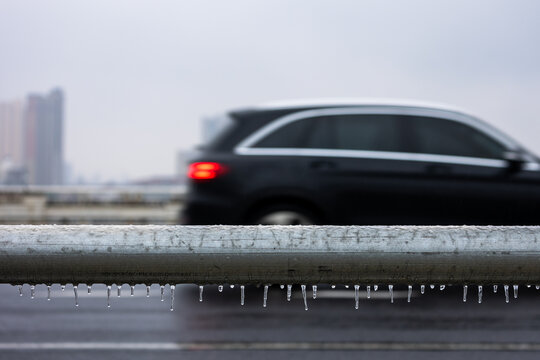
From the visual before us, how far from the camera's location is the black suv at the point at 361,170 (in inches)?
280

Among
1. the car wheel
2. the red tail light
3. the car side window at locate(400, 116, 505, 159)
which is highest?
the car side window at locate(400, 116, 505, 159)

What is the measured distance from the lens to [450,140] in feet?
23.9

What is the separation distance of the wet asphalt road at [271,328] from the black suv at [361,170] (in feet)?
2.49

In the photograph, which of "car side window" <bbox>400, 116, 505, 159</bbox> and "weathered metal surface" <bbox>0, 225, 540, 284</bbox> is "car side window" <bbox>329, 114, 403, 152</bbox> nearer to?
"car side window" <bbox>400, 116, 505, 159</bbox>

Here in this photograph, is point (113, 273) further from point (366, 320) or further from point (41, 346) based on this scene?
point (366, 320)

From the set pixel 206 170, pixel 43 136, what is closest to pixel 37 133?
pixel 43 136

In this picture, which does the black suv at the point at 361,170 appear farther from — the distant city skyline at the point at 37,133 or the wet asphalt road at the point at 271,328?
the distant city skyline at the point at 37,133

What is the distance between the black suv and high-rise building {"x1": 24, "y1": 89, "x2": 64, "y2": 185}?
148952mm

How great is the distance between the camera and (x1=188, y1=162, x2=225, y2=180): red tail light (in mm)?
Result: 7102

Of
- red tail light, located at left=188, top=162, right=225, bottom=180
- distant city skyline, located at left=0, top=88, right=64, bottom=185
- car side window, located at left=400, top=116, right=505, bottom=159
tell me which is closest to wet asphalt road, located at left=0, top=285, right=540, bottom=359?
red tail light, located at left=188, top=162, right=225, bottom=180

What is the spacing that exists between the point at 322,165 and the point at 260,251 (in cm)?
599

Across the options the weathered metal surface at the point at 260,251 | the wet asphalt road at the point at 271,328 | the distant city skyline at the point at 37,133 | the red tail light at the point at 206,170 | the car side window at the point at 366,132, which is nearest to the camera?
the weathered metal surface at the point at 260,251

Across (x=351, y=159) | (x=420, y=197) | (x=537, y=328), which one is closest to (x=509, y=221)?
(x=420, y=197)

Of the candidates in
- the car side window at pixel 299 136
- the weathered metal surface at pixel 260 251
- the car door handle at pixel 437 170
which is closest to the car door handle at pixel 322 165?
the car side window at pixel 299 136
